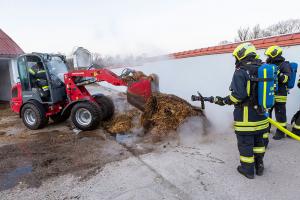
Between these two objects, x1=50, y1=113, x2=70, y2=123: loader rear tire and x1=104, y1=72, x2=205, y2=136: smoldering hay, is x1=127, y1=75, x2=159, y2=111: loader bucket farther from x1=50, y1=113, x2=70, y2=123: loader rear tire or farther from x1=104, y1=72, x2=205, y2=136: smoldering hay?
x1=50, y1=113, x2=70, y2=123: loader rear tire

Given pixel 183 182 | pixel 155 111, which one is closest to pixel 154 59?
pixel 155 111

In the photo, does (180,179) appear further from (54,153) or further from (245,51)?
(54,153)

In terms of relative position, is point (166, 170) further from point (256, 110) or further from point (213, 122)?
point (213, 122)

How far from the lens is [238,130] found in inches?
143

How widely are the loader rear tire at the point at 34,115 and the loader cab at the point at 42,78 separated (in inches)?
10.1

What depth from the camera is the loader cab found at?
280 inches

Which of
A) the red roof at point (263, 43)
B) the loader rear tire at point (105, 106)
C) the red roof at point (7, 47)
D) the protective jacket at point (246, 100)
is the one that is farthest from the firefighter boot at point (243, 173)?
the red roof at point (7, 47)

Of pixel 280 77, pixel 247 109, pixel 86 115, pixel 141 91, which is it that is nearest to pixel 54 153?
pixel 86 115

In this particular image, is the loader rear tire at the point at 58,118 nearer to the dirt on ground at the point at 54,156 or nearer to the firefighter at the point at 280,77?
the dirt on ground at the point at 54,156

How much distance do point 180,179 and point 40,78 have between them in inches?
210

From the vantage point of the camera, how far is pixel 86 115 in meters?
6.72

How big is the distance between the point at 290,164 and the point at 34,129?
6.61 m

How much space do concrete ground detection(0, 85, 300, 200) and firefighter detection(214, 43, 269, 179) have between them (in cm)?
40

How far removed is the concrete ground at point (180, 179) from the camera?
3404 mm
